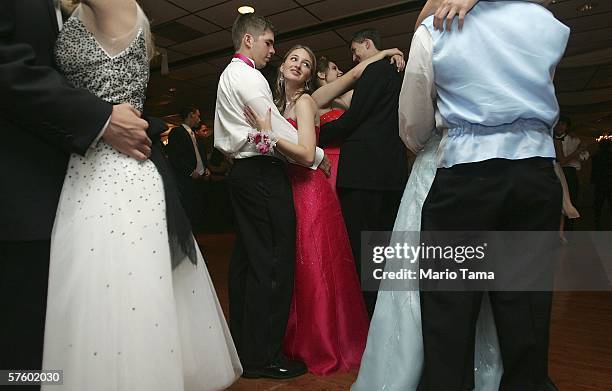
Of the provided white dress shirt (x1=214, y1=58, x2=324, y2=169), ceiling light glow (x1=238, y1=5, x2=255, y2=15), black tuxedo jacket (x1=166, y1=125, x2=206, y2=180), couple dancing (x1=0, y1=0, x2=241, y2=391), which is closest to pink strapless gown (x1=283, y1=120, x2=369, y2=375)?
white dress shirt (x1=214, y1=58, x2=324, y2=169)

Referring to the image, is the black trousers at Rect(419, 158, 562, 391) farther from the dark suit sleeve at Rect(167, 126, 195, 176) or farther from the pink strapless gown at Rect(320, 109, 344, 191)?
the dark suit sleeve at Rect(167, 126, 195, 176)

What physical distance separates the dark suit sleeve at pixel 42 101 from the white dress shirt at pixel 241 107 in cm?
81

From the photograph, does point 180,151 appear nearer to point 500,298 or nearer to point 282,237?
point 282,237

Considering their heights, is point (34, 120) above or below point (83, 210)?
above

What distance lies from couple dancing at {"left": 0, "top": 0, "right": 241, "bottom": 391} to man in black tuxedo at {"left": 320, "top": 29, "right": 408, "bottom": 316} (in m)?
1.17

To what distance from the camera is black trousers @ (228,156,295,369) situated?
162cm

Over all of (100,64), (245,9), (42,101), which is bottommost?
(42,101)

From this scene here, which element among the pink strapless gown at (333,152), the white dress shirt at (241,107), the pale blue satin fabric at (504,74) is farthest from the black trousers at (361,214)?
the pale blue satin fabric at (504,74)

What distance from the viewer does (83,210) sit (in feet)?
2.68

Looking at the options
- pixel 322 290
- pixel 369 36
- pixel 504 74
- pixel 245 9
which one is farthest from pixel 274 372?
pixel 245 9

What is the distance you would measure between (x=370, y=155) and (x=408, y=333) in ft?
3.35

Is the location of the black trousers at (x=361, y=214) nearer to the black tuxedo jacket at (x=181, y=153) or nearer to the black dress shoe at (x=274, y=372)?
the black dress shoe at (x=274, y=372)

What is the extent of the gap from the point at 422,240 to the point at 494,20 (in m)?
0.56

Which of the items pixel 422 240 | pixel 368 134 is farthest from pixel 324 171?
pixel 422 240
